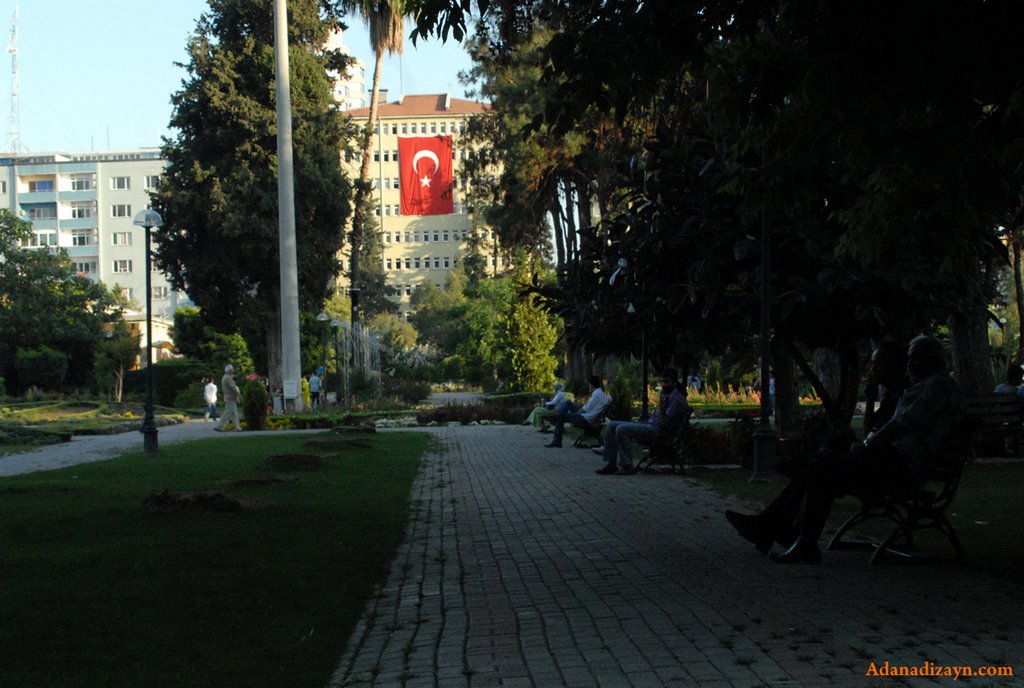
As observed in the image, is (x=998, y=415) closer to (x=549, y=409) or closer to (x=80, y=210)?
(x=549, y=409)

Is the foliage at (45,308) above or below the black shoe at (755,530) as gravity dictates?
above

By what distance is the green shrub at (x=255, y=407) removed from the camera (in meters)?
33.5

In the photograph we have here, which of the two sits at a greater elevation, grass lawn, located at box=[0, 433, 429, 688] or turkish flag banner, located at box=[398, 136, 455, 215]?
turkish flag banner, located at box=[398, 136, 455, 215]

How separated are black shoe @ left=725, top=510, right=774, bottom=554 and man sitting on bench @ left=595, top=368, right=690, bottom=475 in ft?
24.2

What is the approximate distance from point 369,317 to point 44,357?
43884mm

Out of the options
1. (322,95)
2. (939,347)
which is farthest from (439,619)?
(322,95)

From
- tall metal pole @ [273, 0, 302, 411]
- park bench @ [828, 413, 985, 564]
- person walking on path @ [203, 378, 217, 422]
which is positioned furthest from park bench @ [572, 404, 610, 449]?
person walking on path @ [203, 378, 217, 422]

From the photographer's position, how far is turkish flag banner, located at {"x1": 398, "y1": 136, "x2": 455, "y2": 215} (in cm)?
4697

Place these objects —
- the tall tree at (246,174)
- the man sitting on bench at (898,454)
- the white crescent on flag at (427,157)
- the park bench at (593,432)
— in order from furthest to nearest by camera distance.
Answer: the tall tree at (246,174)
the white crescent on flag at (427,157)
the park bench at (593,432)
the man sitting on bench at (898,454)

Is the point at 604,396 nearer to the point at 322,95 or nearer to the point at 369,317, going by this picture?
the point at 322,95

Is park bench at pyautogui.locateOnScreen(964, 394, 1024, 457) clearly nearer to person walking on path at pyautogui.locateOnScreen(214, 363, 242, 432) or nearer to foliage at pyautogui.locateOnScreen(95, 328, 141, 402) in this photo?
person walking on path at pyautogui.locateOnScreen(214, 363, 242, 432)

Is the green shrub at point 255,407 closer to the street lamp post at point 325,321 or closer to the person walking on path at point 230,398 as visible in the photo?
the person walking on path at point 230,398

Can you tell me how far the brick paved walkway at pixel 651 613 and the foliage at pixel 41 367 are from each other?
5545 cm

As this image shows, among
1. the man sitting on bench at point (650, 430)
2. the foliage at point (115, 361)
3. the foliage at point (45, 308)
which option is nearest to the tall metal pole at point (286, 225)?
the foliage at point (115, 361)
